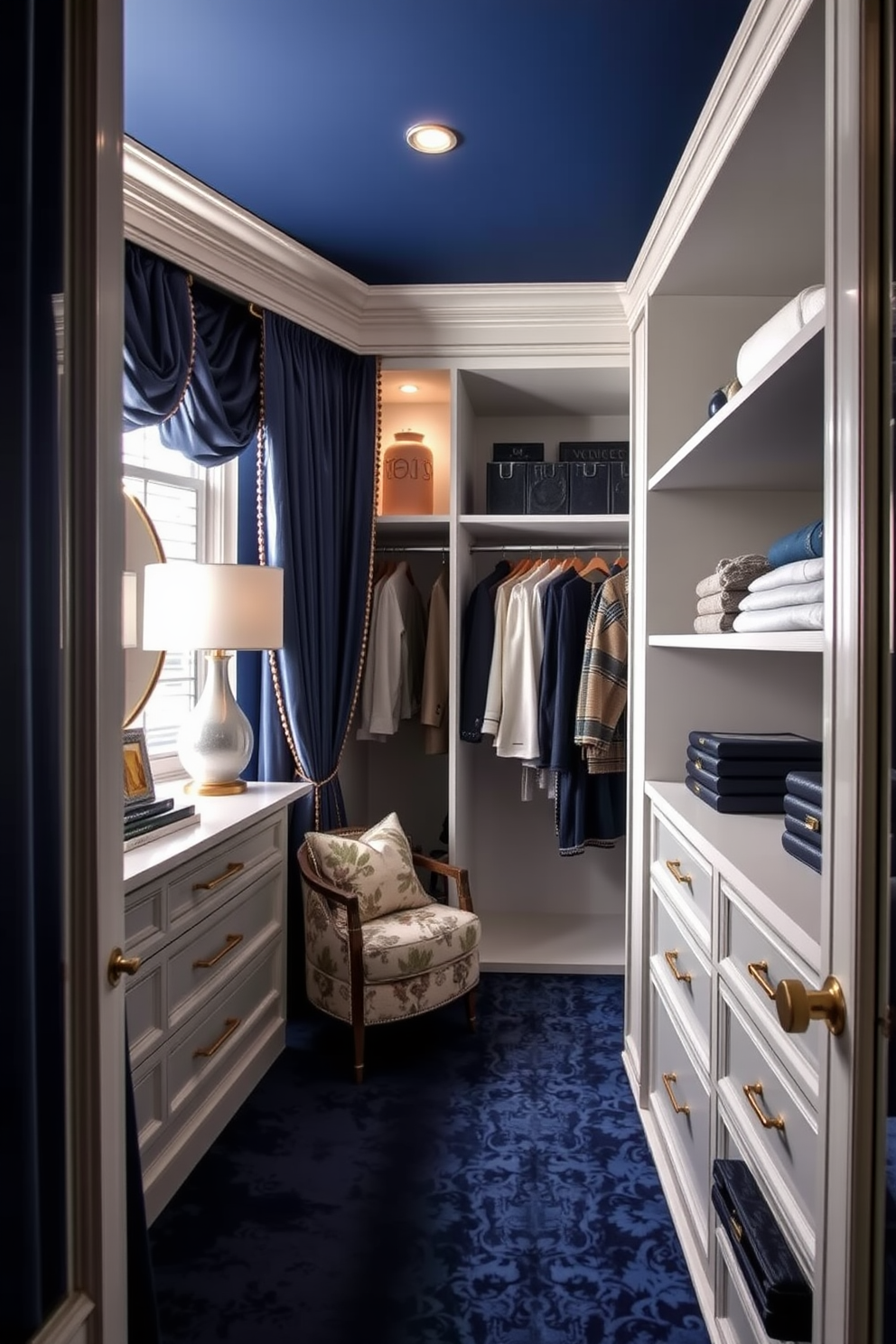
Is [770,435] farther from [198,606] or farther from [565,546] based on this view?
[565,546]

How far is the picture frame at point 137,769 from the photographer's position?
7.07 feet

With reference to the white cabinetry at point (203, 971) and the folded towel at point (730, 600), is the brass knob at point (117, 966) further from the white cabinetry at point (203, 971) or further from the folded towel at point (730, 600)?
the folded towel at point (730, 600)

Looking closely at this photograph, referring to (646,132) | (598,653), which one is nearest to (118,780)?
(646,132)

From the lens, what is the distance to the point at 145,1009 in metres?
1.97

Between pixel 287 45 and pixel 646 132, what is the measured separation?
0.92 meters

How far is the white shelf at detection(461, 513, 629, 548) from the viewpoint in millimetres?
3322

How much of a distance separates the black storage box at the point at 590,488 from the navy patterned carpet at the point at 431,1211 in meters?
1.96

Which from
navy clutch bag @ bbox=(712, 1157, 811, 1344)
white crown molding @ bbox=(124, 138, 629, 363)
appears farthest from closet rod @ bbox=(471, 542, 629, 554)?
navy clutch bag @ bbox=(712, 1157, 811, 1344)

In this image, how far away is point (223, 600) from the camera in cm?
243

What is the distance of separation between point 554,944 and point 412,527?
1827 millimetres

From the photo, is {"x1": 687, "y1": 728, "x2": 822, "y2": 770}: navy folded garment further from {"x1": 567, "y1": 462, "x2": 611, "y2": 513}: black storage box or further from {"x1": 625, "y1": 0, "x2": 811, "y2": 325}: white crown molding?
{"x1": 567, "y1": 462, "x2": 611, "y2": 513}: black storage box

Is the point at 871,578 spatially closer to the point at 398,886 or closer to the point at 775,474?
the point at 775,474

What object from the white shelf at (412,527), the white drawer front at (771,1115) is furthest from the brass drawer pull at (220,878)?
the white shelf at (412,527)

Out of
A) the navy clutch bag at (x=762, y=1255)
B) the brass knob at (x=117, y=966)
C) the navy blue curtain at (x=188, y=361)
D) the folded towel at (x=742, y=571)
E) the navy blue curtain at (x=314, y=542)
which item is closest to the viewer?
the brass knob at (x=117, y=966)
